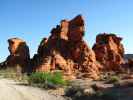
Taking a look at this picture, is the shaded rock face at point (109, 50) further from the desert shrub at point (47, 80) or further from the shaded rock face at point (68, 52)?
the desert shrub at point (47, 80)

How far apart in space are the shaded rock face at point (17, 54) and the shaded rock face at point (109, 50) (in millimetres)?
12075

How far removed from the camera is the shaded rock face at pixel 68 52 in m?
53.1

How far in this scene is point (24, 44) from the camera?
61.9 metres

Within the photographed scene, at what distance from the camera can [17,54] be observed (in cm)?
5978

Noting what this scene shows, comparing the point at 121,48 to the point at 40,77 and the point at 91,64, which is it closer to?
the point at 91,64

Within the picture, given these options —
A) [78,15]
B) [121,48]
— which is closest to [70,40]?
[78,15]

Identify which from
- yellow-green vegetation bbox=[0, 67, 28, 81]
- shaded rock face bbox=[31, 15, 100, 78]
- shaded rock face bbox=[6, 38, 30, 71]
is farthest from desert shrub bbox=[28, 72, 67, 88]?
shaded rock face bbox=[6, 38, 30, 71]

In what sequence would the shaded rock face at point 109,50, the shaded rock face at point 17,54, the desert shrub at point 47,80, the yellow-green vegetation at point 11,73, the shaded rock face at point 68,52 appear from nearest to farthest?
the desert shrub at point 47,80, the yellow-green vegetation at point 11,73, the shaded rock face at point 68,52, the shaded rock face at point 17,54, the shaded rock face at point 109,50

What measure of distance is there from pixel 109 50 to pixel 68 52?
425 inches

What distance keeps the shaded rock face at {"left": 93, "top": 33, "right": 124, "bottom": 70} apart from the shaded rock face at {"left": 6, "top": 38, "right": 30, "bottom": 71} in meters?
12.1

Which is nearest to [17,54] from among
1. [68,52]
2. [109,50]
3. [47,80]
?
[68,52]

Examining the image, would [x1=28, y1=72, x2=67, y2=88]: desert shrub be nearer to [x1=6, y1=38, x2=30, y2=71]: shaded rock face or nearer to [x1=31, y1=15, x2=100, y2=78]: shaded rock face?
[x1=31, y1=15, x2=100, y2=78]: shaded rock face

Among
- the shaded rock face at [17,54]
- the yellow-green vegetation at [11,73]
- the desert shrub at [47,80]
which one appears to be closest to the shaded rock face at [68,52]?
the shaded rock face at [17,54]

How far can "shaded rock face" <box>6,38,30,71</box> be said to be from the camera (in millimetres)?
59000
